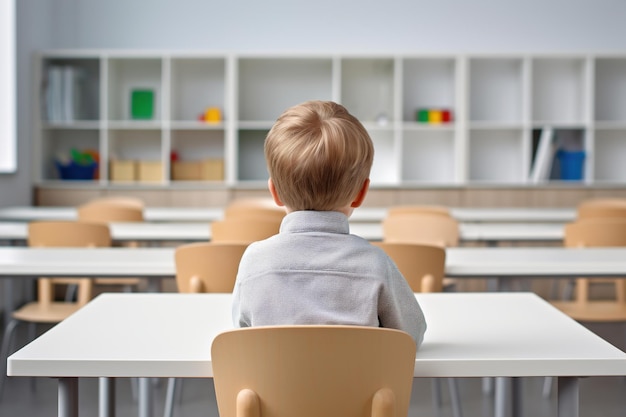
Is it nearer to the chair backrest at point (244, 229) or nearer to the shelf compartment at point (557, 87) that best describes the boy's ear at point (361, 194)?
the chair backrest at point (244, 229)

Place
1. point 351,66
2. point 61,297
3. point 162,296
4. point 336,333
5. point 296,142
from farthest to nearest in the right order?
point 351,66
point 61,297
point 162,296
point 296,142
point 336,333

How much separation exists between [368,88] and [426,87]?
49 centimetres

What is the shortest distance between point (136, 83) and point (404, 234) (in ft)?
12.6

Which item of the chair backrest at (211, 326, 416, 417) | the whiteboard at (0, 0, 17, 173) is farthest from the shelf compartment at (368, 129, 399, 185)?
the chair backrest at (211, 326, 416, 417)

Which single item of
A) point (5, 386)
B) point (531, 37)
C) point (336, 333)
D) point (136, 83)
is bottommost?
point (5, 386)

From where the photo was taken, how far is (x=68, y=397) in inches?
55.9

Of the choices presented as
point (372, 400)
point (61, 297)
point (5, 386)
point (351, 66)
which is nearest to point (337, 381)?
point (372, 400)

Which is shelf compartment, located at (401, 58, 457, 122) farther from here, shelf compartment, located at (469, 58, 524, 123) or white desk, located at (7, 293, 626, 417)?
white desk, located at (7, 293, 626, 417)

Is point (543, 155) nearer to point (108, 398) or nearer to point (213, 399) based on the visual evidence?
point (213, 399)

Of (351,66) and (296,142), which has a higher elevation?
(351,66)

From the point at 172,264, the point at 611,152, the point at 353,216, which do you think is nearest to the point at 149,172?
the point at 353,216

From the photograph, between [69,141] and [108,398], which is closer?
[108,398]

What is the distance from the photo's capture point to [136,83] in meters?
6.84

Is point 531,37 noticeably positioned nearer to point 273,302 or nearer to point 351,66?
point 351,66
